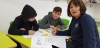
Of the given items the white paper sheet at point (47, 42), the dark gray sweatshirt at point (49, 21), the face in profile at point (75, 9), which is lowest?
the white paper sheet at point (47, 42)

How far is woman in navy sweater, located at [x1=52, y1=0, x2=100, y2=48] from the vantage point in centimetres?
148

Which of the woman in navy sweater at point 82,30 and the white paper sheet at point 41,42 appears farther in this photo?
the white paper sheet at point 41,42

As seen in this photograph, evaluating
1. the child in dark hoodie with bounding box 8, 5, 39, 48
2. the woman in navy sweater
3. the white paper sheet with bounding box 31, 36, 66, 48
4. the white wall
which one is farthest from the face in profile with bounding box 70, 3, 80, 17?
the white wall


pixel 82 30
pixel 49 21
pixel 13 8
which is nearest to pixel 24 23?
pixel 49 21

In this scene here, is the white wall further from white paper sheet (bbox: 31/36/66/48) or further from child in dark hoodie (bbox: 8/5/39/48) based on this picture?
white paper sheet (bbox: 31/36/66/48)

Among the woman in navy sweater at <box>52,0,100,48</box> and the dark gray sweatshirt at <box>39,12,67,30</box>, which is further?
the dark gray sweatshirt at <box>39,12,67,30</box>

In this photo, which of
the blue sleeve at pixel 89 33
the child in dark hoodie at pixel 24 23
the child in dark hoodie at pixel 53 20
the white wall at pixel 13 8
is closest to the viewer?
the blue sleeve at pixel 89 33

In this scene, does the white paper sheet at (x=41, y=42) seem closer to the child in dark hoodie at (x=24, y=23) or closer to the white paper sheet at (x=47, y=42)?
the white paper sheet at (x=47, y=42)

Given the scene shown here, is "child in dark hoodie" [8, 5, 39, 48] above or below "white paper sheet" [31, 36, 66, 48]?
above

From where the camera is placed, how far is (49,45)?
1.70 metres

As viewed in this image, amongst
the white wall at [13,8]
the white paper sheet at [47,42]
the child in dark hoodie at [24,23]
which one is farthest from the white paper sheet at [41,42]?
the white wall at [13,8]

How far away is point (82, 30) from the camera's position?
1592 mm

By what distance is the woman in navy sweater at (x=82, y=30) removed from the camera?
148 cm

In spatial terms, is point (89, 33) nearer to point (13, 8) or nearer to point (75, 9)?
point (75, 9)
